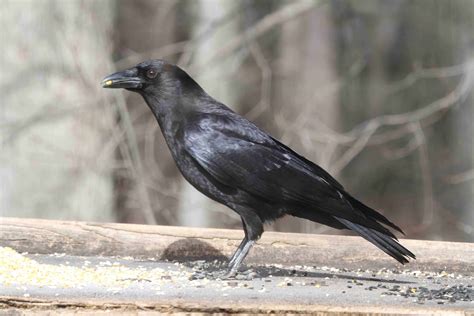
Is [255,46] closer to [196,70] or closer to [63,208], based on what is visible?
[196,70]

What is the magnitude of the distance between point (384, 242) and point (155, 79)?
158cm

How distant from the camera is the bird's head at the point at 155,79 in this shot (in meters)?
5.53

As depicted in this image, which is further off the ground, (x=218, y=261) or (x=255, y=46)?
(x=255, y=46)

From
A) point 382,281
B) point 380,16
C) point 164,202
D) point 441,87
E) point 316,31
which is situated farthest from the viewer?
point 441,87

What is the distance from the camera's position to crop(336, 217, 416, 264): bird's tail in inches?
196

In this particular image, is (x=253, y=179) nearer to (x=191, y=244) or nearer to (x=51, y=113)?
(x=191, y=244)

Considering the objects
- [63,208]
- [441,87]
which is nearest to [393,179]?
[441,87]

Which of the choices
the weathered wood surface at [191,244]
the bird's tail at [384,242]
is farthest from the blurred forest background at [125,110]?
the bird's tail at [384,242]

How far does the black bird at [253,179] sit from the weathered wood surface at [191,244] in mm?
519

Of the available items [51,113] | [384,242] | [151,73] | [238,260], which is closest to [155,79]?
[151,73]

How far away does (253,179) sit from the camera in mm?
5168

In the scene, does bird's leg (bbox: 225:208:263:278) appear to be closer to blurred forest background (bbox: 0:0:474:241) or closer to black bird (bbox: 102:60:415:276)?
black bird (bbox: 102:60:415:276)

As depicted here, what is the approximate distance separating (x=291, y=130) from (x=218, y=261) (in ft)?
11.6

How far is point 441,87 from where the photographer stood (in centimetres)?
1616
